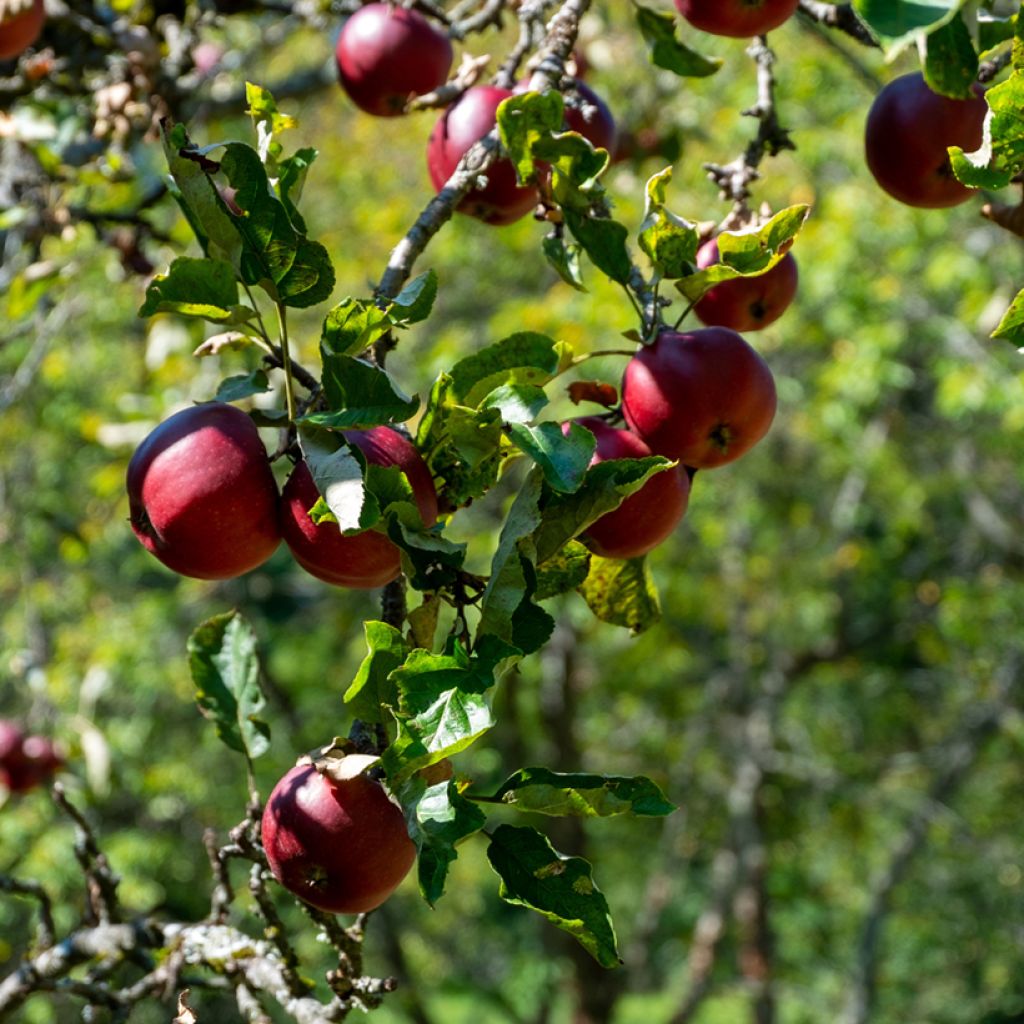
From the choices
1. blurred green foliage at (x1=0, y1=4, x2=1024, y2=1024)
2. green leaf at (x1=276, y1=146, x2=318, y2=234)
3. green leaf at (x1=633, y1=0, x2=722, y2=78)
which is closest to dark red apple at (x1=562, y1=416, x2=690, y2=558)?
green leaf at (x1=276, y1=146, x2=318, y2=234)

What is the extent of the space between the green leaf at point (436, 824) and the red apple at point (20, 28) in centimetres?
119

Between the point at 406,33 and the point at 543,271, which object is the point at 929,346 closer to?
the point at 543,271

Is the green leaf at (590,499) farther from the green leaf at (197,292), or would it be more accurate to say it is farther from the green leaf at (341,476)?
the green leaf at (197,292)

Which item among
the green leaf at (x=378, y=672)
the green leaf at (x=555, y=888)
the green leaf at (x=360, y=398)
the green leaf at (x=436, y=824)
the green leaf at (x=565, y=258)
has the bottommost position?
the green leaf at (x=555, y=888)

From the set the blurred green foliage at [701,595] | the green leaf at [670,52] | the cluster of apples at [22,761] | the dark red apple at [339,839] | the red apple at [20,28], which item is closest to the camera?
the dark red apple at [339,839]

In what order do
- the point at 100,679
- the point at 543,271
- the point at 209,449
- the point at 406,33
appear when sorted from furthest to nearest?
the point at 543,271 → the point at 100,679 → the point at 406,33 → the point at 209,449

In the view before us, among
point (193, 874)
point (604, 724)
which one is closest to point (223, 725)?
point (193, 874)

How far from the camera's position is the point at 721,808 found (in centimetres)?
837

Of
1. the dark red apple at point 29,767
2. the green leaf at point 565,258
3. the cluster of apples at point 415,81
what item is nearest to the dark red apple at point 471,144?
the cluster of apples at point 415,81

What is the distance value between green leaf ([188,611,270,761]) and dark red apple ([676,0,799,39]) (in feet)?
2.25

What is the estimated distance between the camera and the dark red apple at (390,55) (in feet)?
4.38

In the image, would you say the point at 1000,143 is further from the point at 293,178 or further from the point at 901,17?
the point at 293,178

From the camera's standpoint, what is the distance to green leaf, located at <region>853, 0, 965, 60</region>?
1.87 ft

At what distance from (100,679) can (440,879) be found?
3.42m
